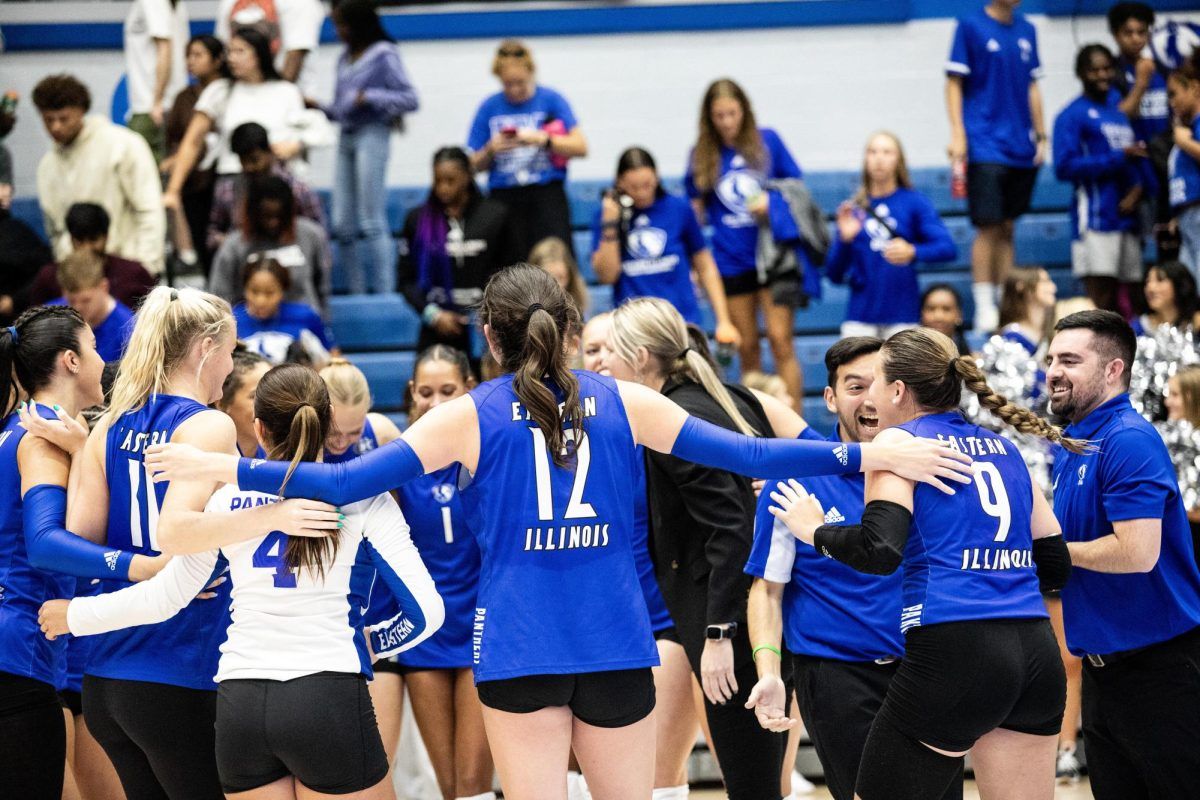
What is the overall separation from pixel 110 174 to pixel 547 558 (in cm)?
595

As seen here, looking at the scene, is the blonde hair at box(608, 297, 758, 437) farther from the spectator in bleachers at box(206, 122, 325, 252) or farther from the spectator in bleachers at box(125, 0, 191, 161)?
the spectator in bleachers at box(125, 0, 191, 161)

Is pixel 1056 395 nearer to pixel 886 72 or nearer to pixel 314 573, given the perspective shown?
pixel 314 573

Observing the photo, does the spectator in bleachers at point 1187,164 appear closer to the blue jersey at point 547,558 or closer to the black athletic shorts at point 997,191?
the black athletic shorts at point 997,191

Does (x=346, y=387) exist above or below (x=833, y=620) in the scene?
above

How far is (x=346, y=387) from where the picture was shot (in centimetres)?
479

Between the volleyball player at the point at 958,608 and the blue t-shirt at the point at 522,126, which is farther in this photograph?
the blue t-shirt at the point at 522,126

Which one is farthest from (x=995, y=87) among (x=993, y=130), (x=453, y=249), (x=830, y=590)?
(x=830, y=590)

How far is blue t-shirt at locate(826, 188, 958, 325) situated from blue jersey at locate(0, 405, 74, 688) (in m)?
5.41

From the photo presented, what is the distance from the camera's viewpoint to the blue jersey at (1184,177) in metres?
8.41

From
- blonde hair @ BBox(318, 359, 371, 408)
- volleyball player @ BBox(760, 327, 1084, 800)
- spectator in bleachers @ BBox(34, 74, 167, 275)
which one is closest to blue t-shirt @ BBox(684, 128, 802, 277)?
spectator in bleachers @ BBox(34, 74, 167, 275)

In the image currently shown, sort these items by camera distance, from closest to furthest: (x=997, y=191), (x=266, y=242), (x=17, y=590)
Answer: (x=17, y=590) → (x=266, y=242) → (x=997, y=191)

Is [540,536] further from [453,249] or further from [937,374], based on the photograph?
[453,249]

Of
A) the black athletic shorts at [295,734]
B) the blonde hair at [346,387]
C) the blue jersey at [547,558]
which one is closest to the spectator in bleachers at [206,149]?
the blonde hair at [346,387]

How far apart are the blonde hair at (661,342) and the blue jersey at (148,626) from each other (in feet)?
4.41
